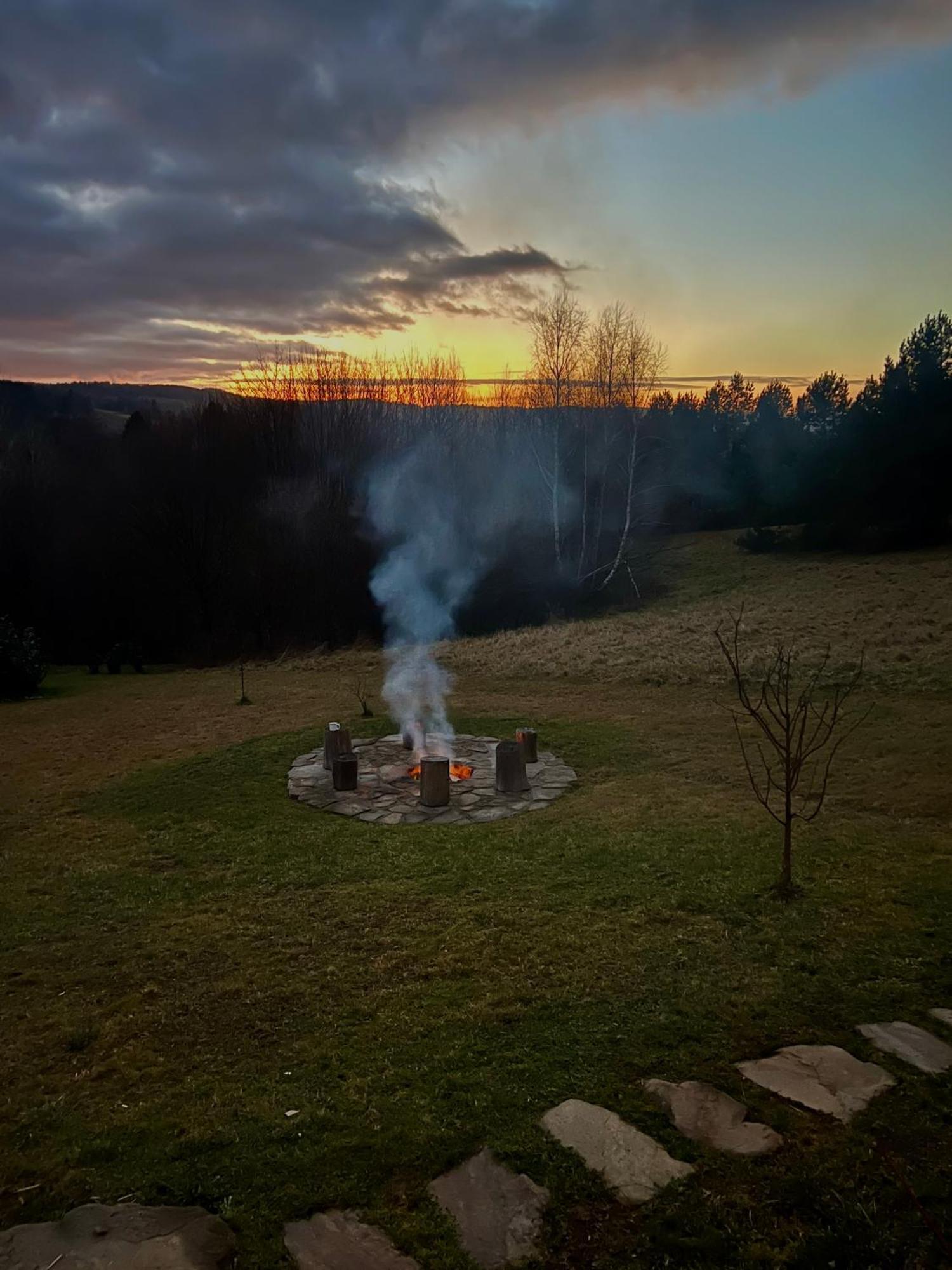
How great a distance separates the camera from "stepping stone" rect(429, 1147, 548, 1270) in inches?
109

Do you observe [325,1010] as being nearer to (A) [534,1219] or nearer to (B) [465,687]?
(A) [534,1219]

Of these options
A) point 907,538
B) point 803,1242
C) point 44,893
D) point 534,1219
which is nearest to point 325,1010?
point 534,1219

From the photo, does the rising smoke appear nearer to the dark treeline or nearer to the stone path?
the dark treeline

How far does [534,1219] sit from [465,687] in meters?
12.7

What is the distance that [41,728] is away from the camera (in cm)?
1377

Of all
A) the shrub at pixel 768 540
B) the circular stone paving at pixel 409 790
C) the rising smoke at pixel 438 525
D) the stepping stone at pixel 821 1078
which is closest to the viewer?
the stepping stone at pixel 821 1078

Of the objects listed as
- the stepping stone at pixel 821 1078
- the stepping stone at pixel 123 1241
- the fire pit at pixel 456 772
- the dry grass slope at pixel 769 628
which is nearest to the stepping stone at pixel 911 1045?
the stepping stone at pixel 821 1078

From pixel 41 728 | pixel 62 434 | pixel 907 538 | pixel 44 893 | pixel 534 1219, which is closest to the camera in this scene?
pixel 534 1219

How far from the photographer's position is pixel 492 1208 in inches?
117

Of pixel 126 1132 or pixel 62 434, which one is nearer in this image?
pixel 126 1132

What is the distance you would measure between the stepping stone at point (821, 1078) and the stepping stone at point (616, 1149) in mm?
749

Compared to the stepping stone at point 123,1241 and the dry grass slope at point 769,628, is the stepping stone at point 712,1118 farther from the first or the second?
the dry grass slope at point 769,628

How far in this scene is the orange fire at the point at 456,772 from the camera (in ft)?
30.8

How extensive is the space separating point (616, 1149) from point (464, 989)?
1.61 m
